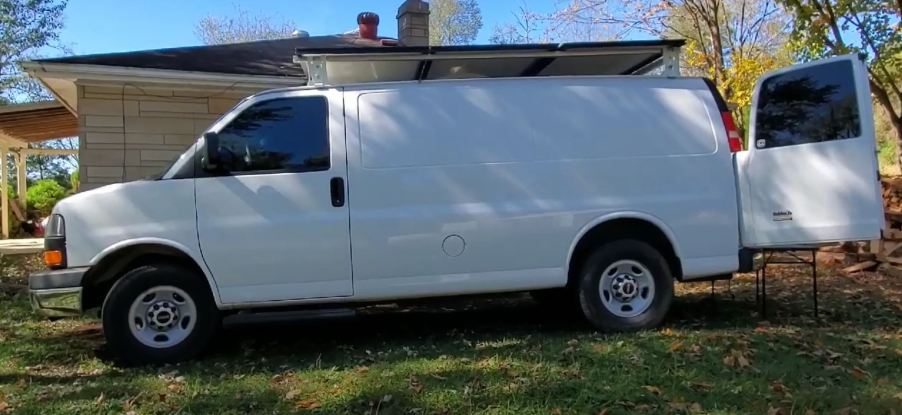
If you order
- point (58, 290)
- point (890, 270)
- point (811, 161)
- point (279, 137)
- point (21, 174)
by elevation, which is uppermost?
point (21, 174)

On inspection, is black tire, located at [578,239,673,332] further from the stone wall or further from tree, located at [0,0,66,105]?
tree, located at [0,0,66,105]

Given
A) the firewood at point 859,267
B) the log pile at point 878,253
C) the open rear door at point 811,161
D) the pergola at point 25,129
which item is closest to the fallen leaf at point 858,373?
the open rear door at point 811,161

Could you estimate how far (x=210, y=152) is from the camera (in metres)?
4.97

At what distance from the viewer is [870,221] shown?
5.13 meters

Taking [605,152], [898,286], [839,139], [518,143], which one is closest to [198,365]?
[518,143]

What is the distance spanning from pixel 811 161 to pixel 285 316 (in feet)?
13.6

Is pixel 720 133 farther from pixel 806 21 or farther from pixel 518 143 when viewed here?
pixel 806 21

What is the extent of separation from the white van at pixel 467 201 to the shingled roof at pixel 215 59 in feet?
9.44

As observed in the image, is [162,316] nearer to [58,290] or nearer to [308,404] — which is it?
[58,290]

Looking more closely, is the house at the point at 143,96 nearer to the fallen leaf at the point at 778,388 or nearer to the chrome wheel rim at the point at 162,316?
the chrome wheel rim at the point at 162,316

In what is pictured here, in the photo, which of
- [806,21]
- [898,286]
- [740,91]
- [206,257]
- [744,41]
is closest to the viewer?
[206,257]

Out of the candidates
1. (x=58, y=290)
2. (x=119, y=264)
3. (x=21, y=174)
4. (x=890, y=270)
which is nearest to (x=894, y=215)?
(x=890, y=270)

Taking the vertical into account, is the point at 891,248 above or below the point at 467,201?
below

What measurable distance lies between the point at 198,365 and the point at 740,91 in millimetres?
10590
